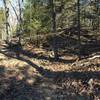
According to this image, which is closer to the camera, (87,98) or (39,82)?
(87,98)

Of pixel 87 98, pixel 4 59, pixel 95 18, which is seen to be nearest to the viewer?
pixel 87 98

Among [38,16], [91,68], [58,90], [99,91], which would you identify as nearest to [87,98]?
[99,91]

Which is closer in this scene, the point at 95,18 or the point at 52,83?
the point at 52,83

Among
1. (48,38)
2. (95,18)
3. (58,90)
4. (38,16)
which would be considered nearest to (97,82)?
(58,90)

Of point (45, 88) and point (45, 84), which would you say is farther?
point (45, 84)

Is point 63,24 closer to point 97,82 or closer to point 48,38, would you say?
point 48,38

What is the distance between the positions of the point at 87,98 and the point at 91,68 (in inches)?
247

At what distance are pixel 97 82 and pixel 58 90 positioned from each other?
92.9 inches

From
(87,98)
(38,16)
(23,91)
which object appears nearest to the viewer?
(87,98)

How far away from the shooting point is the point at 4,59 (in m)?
22.0

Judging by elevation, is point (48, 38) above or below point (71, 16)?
below

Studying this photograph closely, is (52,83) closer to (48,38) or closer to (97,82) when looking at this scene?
(97,82)

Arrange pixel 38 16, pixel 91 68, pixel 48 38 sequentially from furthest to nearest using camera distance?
pixel 48 38
pixel 38 16
pixel 91 68

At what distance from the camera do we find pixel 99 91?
14.5 m
